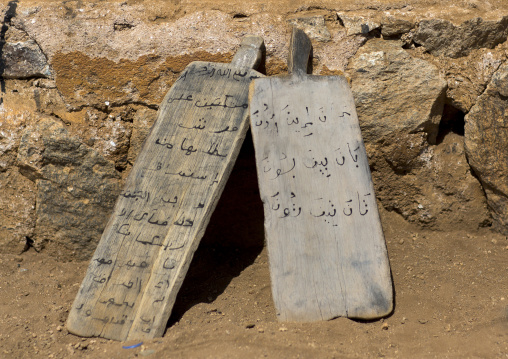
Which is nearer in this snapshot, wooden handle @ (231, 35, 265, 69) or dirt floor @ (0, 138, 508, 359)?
dirt floor @ (0, 138, 508, 359)

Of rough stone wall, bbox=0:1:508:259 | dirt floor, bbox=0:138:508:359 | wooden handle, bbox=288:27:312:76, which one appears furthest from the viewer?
rough stone wall, bbox=0:1:508:259

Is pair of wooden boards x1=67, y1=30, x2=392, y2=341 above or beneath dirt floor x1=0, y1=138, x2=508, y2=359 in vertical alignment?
above

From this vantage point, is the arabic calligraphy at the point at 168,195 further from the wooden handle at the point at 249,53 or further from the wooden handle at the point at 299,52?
the wooden handle at the point at 299,52

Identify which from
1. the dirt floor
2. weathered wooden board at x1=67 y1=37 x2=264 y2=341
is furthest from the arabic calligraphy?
the dirt floor

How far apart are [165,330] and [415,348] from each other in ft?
3.56

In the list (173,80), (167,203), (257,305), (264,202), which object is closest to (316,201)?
(264,202)

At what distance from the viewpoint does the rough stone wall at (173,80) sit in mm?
2896

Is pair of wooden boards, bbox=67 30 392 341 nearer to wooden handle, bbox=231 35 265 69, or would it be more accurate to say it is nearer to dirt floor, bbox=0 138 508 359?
wooden handle, bbox=231 35 265 69

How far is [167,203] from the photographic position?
101 inches

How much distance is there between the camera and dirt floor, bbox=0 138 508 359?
2.19m

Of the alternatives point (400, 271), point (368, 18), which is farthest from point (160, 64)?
point (400, 271)

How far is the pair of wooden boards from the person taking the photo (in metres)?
2.37

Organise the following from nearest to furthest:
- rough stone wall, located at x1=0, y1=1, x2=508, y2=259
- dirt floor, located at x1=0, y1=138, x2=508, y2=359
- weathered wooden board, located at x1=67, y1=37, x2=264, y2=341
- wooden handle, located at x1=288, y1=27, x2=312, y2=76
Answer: dirt floor, located at x1=0, y1=138, x2=508, y2=359, weathered wooden board, located at x1=67, y1=37, x2=264, y2=341, wooden handle, located at x1=288, y1=27, x2=312, y2=76, rough stone wall, located at x1=0, y1=1, x2=508, y2=259

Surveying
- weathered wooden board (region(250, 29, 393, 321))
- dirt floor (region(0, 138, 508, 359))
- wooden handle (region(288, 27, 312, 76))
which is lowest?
dirt floor (region(0, 138, 508, 359))
